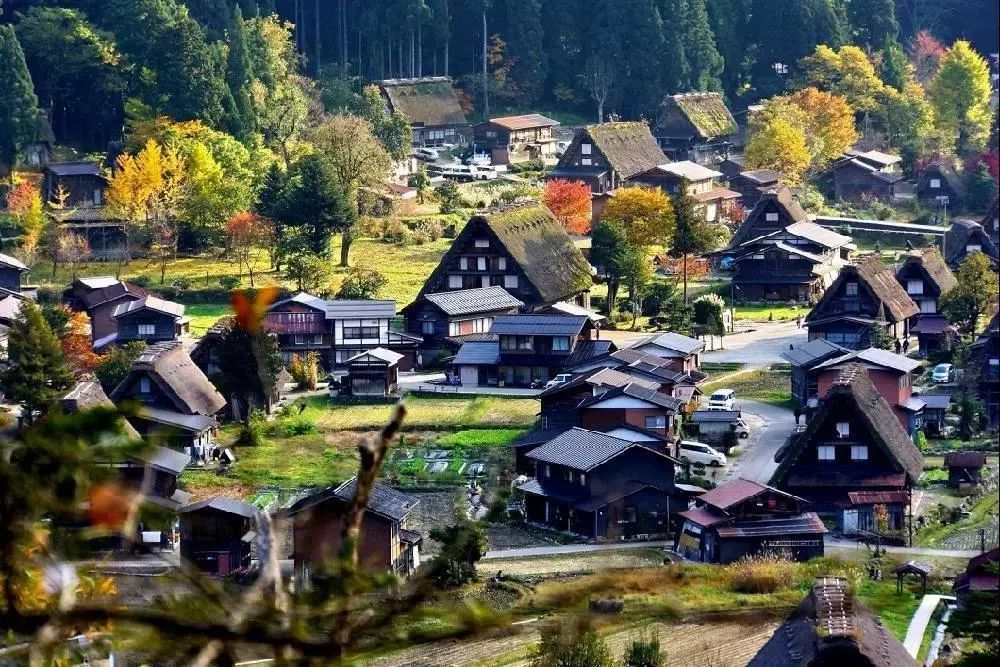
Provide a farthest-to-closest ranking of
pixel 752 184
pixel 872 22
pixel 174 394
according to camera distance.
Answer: pixel 872 22
pixel 752 184
pixel 174 394

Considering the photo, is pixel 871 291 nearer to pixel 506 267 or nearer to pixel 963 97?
pixel 506 267

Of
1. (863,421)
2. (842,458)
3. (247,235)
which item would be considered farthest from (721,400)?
(247,235)

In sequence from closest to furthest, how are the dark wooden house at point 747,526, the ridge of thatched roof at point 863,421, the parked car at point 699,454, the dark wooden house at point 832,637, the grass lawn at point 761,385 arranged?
the dark wooden house at point 832,637 < the dark wooden house at point 747,526 < the ridge of thatched roof at point 863,421 < the parked car at point 699,454 < the grass lawn at point 761,385

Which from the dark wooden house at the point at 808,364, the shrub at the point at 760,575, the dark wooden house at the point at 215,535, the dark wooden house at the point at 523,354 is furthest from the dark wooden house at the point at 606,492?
the dark wooden house at the point at 523,354

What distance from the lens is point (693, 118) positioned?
40.7 metres

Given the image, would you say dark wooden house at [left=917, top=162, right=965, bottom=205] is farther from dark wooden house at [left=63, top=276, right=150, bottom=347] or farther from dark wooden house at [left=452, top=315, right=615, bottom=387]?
dark wooden house at [left=63, top=276, right=150, bottom=347]

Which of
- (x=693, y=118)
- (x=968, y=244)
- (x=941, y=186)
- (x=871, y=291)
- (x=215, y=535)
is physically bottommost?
(x=215, y=535)

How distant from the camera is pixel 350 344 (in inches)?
991

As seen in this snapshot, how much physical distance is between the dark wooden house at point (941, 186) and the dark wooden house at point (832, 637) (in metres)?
26.3

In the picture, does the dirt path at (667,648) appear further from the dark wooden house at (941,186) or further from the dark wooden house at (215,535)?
the dark wooden house at (941,186)

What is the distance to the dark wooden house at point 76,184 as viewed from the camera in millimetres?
31625

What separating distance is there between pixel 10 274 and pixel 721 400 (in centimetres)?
→ 1226

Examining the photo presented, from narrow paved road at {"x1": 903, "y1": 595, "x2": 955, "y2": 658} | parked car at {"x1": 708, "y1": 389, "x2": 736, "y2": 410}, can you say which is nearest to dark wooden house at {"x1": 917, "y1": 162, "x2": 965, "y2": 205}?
parked car at {"x1": 708, "y1": 389, "x2": 736, "y2": 410}

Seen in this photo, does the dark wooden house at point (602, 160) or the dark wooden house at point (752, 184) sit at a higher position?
the dark wooden house at point (602, 160)
